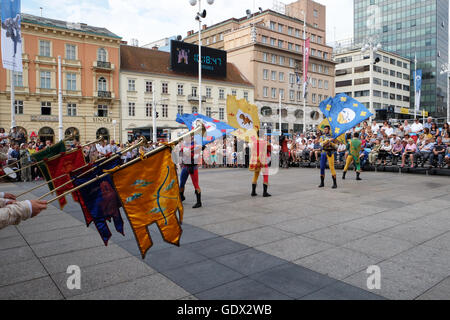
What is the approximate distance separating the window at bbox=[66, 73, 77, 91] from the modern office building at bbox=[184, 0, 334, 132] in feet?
95.9

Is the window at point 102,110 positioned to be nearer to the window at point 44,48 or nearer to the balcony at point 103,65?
the balcony at point 103,65

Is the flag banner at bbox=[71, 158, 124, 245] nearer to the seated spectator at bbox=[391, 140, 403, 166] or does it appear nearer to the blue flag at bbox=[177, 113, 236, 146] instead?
the blue flag at bbox=[177, 113, 236, 146]

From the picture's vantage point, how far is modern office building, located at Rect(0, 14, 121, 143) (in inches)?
1628

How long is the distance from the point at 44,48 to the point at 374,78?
Result: 69643 mm

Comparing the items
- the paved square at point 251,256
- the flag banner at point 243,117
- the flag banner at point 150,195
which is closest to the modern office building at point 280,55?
the flag banner at point 243,117

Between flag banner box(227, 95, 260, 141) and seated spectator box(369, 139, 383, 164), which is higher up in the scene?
flag banner box(227, 95, 260, 141)

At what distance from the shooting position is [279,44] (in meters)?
65.7

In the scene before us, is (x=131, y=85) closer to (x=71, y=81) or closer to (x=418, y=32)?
(x=71, y=81)

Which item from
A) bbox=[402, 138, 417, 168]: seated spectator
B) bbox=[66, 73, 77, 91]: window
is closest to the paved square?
bbox=[402, 138, 417, 168]: seated spectator

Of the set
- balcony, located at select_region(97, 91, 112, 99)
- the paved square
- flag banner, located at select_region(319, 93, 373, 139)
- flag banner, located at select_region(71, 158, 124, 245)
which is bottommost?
the paved square

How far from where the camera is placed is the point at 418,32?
91.4 meters
